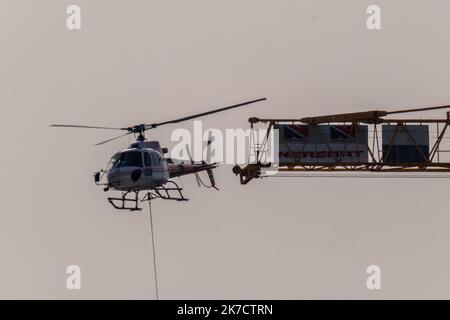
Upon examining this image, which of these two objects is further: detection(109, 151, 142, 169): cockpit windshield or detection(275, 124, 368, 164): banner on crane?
detection(275, 124, 368, 164): banner on crane

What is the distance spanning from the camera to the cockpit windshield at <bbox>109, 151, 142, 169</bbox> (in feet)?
172

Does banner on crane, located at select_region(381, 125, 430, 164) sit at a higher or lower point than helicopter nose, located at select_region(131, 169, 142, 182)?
higher

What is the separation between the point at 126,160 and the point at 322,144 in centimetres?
1352

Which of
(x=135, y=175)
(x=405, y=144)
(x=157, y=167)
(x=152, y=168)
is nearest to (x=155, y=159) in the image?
(x=157, y=167)

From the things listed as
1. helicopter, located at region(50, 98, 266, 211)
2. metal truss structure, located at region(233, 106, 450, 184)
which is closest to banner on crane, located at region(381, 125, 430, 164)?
metal truss structure, located at region(233, 106, 450, 184)

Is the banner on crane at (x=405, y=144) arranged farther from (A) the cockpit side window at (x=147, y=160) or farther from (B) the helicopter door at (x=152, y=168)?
(A) the cockpit side window at (x=147, y=160)

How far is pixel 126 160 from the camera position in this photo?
52625 mm

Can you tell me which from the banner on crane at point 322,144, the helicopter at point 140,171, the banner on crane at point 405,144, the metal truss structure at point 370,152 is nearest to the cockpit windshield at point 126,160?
the helicopter at point 140,171

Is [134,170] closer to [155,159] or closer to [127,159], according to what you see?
[127,159]

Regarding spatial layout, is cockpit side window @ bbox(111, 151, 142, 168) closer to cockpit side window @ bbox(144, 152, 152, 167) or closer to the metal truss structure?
cockpit side window @ bbox(144, 152, 152, 167)

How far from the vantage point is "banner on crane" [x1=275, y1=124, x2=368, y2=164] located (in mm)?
57219
